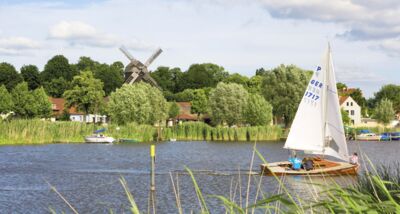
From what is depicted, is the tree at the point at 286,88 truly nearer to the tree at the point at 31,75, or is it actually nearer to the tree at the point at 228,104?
the tree at the point at 228,104

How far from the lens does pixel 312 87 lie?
34938 mm

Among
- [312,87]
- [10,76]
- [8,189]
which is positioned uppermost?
[10,76]

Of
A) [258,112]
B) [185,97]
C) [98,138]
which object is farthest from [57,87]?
[98,138]

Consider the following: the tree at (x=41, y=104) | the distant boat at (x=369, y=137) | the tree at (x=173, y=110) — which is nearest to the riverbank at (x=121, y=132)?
the distant boat at (x=369, y=137)

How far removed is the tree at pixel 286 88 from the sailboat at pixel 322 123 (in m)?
46.9

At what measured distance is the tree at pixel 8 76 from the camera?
125062 mm

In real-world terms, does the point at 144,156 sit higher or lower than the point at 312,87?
lower

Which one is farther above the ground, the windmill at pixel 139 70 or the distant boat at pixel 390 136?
the windmill at pixel 139 70

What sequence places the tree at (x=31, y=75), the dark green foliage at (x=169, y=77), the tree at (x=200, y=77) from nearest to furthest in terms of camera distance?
the tree at (x=31, y=75)
the tree at (x=200, y=77)
the dark green foliage at (x=169, y=77)

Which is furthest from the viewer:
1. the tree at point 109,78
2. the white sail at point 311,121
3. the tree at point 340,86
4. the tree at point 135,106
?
the tree at point 340,86

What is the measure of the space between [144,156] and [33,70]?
89.7 m

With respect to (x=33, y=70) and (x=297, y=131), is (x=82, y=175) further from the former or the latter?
(x=33, y=70)

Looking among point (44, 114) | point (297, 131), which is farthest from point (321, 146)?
point (44, 114)

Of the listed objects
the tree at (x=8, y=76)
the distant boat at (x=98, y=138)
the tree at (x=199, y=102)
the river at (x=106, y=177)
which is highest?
the tree at (x=8, y=76)
